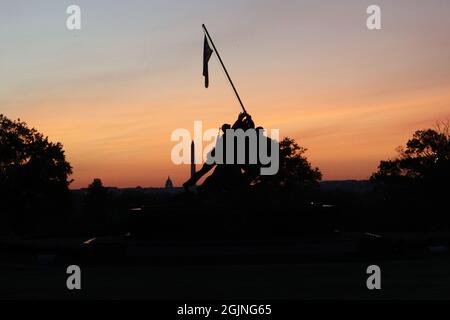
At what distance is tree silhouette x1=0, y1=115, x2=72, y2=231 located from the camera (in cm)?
5784

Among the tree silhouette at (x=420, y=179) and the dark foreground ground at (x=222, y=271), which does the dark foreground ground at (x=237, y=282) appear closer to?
the dark foreground ground at (x=222, y=271)

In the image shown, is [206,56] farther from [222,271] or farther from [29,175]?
[29,175]

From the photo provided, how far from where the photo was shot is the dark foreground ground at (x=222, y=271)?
561 inches

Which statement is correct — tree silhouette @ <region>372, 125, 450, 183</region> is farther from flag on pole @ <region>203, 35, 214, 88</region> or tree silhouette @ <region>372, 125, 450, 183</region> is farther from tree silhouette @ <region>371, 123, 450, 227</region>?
flag on pole @ <region>203, 35, 214, 88</region>

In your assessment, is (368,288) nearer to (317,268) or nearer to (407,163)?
(317,268)

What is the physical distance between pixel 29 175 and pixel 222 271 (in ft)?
143

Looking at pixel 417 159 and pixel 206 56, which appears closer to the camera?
pixel 206 56

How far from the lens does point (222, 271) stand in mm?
17953

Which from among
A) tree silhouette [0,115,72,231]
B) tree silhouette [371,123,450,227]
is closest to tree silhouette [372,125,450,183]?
tree silhouette [371,123,450,227]

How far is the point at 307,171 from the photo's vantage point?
63312 mm

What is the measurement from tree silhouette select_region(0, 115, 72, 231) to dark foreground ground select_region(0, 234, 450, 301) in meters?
35.7

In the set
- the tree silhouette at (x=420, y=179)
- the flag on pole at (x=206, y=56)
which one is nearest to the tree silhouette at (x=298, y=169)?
the tree silhouette at (x=420, y=179)

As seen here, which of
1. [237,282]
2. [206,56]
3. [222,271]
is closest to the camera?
[237,282]

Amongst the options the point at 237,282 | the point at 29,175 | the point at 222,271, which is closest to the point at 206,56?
the point at 222,271
